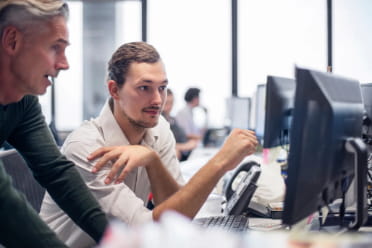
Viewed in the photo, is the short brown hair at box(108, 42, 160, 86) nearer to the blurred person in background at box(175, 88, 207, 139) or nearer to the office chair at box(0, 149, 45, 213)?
the office chair at box(0, 149, 45, 213)

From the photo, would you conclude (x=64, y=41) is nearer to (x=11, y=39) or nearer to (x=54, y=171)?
(x=11, y=39)

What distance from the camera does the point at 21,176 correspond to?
158 cm

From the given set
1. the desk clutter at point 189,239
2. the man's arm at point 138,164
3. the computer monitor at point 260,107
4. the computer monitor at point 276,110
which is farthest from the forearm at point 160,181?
the computer monitor at point 260,107

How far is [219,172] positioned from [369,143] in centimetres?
72

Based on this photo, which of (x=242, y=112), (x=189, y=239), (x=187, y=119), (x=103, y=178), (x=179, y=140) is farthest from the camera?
(x=187, y=119)

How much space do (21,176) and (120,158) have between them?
50 centimetres

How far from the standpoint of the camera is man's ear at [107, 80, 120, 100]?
1.63m

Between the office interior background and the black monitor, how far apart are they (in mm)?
4888

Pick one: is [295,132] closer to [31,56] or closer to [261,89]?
[31,56]

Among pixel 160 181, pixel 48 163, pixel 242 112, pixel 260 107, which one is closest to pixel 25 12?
pixel 48 163

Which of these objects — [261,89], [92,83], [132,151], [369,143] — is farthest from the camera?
[92,83]

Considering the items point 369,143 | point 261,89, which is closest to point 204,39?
point 261,89

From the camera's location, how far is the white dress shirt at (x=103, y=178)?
4.43 ft

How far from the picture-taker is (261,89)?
2883 mm
